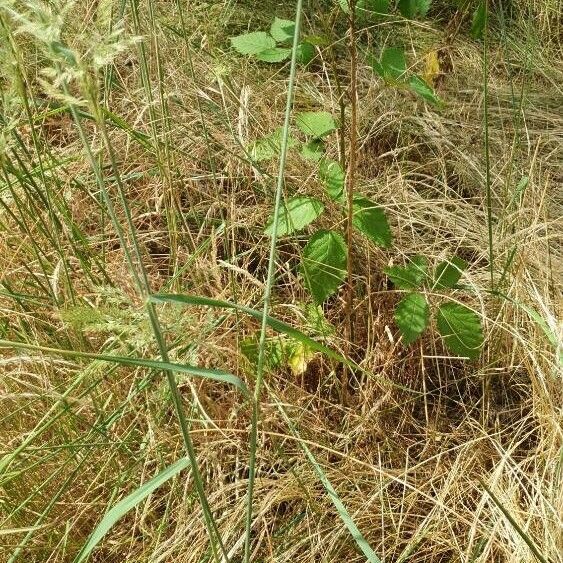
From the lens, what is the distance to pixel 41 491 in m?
1.27

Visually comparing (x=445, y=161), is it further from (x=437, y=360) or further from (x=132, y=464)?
(x=132, y=464)

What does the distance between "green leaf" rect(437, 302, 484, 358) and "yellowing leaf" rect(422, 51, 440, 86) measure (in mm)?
898

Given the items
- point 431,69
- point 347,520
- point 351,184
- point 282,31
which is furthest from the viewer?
point 431,69

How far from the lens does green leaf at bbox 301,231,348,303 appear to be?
136 cm

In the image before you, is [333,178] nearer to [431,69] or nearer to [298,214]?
[298,214]

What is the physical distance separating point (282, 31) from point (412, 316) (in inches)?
25.2

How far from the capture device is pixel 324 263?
136 centimetres

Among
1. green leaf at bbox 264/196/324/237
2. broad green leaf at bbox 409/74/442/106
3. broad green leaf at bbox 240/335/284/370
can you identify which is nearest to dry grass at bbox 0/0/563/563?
broad green leaf at bbox 240/335/284/370

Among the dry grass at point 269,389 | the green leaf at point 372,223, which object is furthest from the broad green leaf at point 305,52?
the green leaf at point 372,223

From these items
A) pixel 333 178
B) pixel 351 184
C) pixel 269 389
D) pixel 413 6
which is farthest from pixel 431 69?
pixel 269 389

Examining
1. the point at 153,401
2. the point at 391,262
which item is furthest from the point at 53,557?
the point at 391,262

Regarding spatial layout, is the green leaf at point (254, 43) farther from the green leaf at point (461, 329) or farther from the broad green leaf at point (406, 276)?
the green leaf at point (461, 329)

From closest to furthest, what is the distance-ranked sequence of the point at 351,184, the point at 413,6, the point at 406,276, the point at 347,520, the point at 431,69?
the point at 347,520 → the point at 351,184 → the point at 406,276 → the point at 413,6 → the point at 431,69

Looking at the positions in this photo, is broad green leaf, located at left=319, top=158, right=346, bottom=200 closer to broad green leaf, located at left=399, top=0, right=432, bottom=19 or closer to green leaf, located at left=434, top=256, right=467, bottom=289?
green leaf, located at left=434, top=256, right=467, bottom=289
